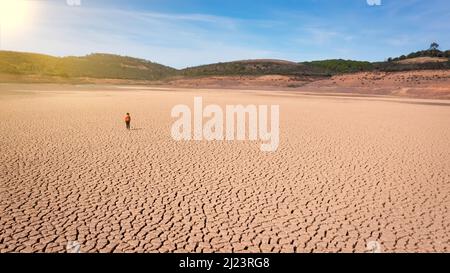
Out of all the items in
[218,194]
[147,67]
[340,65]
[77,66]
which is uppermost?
[147,67]

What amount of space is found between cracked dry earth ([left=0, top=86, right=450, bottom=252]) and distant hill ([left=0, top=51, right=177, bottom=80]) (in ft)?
292

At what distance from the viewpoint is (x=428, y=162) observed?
29.5ft

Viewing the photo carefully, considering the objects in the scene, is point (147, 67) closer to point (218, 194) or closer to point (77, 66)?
point (77, 66)

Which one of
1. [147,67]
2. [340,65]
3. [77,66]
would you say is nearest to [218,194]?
[340,65]

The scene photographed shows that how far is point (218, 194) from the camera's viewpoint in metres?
6.37

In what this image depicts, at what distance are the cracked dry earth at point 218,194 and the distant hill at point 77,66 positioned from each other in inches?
3501

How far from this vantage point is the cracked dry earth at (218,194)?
15.2ft

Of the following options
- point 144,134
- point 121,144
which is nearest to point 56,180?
point 121,144

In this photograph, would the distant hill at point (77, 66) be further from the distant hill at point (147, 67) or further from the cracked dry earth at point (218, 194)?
the cracked dry earth at point (218, 194)

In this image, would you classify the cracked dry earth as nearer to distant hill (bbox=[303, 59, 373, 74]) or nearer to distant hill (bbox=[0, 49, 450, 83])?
distant hill (bbox=[0, 49, 450, 83])

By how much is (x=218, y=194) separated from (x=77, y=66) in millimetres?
120910

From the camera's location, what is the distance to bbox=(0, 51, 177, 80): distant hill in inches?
3748

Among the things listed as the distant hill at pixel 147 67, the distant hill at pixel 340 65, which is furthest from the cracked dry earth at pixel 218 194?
the distant hill at pixel 340 65

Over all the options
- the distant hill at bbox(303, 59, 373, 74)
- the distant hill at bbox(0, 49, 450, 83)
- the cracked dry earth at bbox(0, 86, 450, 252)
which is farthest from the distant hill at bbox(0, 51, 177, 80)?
the cracked dry earth at bbox(0, 86, 450, 252)
